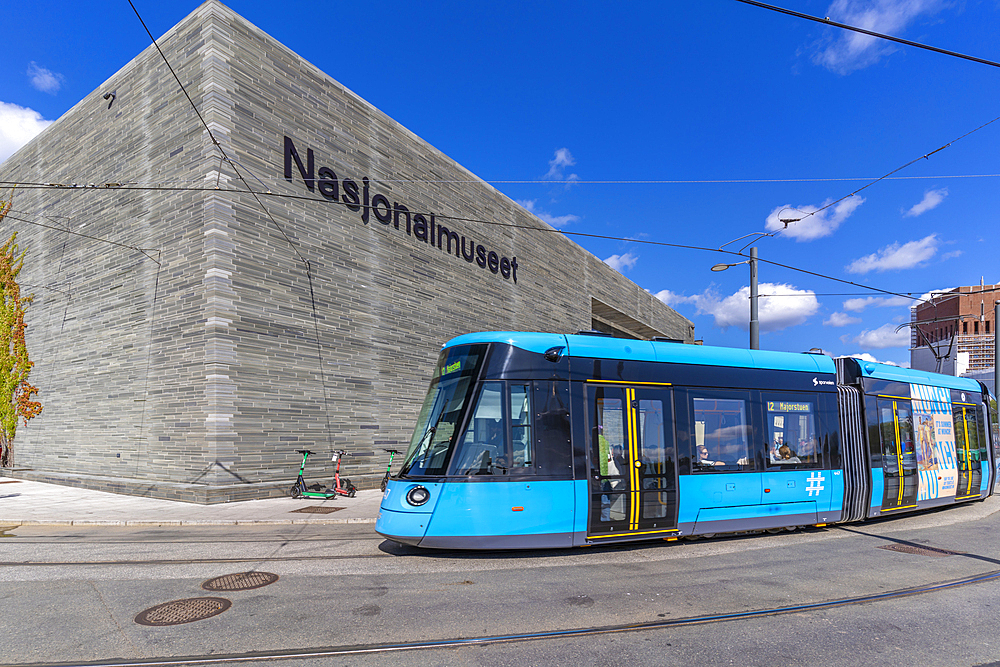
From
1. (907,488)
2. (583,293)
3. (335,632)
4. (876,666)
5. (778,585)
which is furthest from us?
(583,293)

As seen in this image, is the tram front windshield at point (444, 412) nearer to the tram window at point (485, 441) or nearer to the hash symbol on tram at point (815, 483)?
the tram window at point (485, 441)

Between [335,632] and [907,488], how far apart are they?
1065cm

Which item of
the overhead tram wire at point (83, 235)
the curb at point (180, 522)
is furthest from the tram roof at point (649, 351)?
the overhead tram wire at point (83, 235)

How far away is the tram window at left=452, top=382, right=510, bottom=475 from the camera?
270 inches

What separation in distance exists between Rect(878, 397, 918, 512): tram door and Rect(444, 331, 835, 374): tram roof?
1.58 metres

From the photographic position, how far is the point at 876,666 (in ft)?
13.1

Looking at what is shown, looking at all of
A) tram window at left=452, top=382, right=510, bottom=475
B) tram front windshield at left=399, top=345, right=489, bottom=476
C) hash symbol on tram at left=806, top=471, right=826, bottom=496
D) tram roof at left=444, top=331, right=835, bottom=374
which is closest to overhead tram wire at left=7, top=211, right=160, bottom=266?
tram front windshield at left=399, top=345, right=489, bottom=476

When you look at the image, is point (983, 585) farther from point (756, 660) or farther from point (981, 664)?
point (756, 660)

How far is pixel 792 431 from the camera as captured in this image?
9117mm

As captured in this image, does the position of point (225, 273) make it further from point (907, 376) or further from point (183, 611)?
point (907, 376)

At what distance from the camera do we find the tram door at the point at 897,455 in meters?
10.1

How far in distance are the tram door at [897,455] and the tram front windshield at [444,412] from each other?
780cm

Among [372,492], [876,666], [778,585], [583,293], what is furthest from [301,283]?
[583,293]

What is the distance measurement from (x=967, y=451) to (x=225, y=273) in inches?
651
